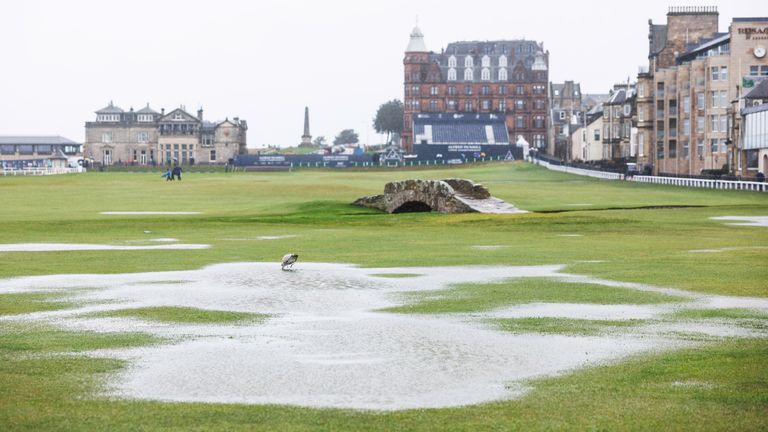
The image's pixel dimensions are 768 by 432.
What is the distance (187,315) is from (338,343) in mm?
4105

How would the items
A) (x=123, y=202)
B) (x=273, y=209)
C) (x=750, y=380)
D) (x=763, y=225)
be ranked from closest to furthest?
(x=750, y=380), (x=763, y=225), (x=273, y=209), (x=123, y=202)

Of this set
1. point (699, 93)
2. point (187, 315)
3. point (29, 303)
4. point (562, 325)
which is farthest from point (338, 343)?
point (699, 93)

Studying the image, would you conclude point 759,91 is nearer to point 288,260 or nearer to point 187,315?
point 288,260

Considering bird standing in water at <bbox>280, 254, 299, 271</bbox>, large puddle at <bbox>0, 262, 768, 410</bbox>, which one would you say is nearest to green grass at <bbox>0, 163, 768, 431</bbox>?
large puddle at <bbox>0, 262, 768, 410</bbox>

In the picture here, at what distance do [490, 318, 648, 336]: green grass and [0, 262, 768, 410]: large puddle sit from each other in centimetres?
33

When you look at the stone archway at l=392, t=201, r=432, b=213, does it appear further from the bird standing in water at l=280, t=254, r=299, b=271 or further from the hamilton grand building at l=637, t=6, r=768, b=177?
the hamilton grand building at l=637, t=6, r=768, b=177

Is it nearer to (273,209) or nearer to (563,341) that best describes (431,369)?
(563,341)

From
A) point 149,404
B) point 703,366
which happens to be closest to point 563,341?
point 703,366

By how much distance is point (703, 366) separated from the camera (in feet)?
49.4

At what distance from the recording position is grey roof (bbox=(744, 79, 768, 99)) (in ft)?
372

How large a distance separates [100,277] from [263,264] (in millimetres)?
4755

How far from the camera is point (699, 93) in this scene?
132250mm

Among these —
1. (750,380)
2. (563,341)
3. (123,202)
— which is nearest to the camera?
(750,380)

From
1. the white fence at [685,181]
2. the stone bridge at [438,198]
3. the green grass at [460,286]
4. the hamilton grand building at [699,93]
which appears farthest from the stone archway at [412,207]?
the hamilton grand building at [699,93]
